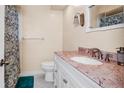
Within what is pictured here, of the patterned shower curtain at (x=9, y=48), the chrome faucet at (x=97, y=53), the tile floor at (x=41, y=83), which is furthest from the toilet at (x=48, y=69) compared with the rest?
the chrome faucet at (x=97, y=53)

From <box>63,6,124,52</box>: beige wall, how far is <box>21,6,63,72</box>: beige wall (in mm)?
341

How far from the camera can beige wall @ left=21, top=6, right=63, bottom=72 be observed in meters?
3.55

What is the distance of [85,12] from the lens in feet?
7.63

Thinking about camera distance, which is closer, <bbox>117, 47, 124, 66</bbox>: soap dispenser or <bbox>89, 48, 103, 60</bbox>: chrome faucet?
<bbox>117, 47, 124, 66</bbox>: soap dispenser

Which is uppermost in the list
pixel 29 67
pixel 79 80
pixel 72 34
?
pixel 72 34

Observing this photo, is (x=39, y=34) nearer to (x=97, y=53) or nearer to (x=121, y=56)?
(x=97, y=53)

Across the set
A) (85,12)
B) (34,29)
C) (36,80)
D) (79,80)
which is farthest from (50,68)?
(79,80)

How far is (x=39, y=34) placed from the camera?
3631mm

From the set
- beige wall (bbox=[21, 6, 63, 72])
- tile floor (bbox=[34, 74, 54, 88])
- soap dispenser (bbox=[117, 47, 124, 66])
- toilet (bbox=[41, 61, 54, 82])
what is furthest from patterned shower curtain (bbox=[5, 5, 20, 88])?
soap dispenser (bbox=[117, 47, 124, 66])

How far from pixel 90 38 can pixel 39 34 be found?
1805mm

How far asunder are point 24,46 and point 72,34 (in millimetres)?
1285

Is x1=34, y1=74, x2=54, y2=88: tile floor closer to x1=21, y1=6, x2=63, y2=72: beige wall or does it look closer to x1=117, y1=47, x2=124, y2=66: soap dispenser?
x1=21, y1=6, x2=63, y2=72: beige wall

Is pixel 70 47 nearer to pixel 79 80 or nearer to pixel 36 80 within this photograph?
pixel 36 80

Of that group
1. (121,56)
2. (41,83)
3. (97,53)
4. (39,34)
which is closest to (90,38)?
(97,53)
